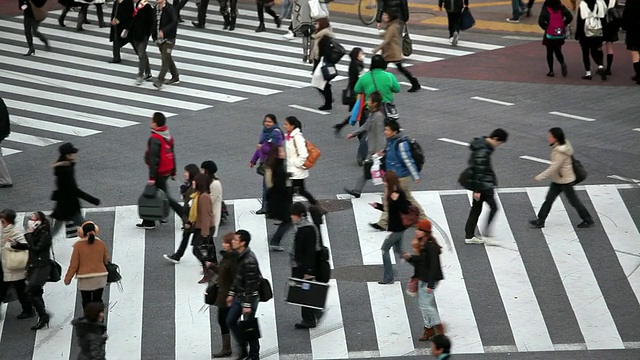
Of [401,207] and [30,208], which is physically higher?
[401,207]

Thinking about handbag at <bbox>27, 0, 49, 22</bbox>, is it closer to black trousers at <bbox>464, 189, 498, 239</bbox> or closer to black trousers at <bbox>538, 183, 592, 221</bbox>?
black trousers at <bbox>464, 189, 498, 239</bbox>

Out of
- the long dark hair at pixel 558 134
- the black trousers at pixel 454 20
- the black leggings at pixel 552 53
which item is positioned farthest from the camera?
the black trousers at pixel 454 20

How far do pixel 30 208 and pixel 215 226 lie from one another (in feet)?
12.9

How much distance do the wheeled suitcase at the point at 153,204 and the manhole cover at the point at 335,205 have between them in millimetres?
2537

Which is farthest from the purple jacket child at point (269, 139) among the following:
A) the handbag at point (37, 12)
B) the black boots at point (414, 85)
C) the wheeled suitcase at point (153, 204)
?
the handbag at point (37, 12)

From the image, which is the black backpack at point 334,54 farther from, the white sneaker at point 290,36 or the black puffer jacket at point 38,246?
the black puffer jacket at point 38,246

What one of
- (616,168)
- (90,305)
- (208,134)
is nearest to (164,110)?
(208,134)

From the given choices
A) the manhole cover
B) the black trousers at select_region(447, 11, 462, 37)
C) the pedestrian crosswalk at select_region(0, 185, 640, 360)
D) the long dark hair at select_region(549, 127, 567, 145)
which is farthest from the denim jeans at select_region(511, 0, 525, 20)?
the long dark hair at select_region(549, 127, 567, 145)

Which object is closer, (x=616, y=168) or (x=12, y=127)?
(x=616, y=168)

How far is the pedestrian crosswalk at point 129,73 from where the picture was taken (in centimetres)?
2238

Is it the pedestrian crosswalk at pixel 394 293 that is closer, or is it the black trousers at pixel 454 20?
the pedestrian crosswalk at pixel 394 293

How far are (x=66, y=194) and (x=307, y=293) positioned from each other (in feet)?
14.0

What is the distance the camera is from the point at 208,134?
2106 cm

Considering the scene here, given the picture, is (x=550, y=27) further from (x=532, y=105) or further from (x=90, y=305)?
(x=90, y=305)
